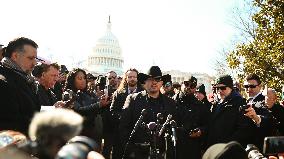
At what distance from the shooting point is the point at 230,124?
580cm

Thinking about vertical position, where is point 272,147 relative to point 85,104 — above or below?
below

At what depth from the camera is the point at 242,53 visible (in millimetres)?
14789

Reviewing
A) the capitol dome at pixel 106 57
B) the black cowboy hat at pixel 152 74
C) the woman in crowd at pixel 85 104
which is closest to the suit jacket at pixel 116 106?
the woman in crowd at pixel 85 104

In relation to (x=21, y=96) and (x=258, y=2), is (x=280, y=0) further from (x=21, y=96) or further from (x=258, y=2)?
(x=21, y=96)

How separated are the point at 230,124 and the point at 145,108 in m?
1.34

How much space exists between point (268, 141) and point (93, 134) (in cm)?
372

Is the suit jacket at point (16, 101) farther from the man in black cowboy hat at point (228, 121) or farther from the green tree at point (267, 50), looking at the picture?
the green tree at point (267, 50)

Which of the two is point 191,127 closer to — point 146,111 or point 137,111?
point 137,111

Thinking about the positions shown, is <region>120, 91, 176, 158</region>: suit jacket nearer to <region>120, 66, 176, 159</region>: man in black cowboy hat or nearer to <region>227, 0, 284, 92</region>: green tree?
<region>120, 66, 176, 159</region>: man in black cowboy hat

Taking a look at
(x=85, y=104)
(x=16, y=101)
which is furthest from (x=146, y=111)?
(x=85, y=104)

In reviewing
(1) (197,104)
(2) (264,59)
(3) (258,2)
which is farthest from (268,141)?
(3) (258,2)

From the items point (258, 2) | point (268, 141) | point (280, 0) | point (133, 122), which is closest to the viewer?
point (268, 141)

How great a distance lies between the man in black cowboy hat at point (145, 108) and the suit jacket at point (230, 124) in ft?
2.30

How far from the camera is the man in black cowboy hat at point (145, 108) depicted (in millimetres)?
5734
